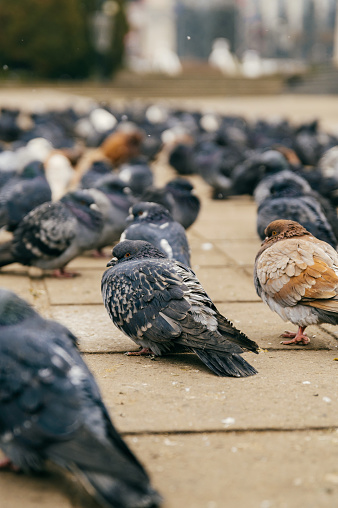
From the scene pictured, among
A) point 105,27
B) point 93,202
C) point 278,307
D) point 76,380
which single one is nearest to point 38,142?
point 93,202

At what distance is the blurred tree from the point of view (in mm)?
38031

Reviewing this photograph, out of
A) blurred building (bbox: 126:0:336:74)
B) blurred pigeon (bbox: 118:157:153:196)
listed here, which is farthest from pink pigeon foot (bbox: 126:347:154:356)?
blurred building (bbox: 126:0:336:74)

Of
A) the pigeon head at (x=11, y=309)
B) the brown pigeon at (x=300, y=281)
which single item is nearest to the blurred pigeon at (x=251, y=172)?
the brown pigeon at (x=300, y=281)

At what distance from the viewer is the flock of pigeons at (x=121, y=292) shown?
257 centimetres

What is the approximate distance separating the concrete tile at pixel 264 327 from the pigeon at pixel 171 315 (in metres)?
0.60

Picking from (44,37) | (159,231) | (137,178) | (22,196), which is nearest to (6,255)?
(22,196)

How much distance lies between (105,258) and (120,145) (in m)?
4.88

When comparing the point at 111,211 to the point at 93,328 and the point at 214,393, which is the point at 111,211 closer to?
the point at 93,328

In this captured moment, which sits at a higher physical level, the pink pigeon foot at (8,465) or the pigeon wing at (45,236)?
the pink pigeon foot at (8,465)

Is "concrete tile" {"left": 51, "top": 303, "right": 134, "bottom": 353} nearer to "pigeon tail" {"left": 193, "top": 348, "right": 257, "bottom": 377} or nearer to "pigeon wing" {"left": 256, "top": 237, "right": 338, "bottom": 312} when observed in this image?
"pigeon tail" {"left": 193, "top": 348, "right": 257, "bottom": 377}

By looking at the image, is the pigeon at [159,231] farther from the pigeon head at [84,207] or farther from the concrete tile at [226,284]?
the pigeon head at [84,207]

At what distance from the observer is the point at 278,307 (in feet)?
14.5

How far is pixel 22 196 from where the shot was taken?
7.21 meters

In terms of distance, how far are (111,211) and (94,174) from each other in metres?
1.87
